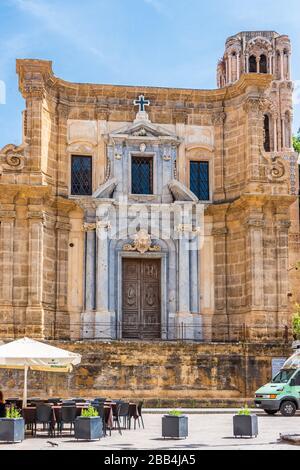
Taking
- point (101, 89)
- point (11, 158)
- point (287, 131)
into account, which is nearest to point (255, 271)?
point (101, 89)

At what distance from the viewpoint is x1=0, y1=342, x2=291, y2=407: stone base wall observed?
30031 mm

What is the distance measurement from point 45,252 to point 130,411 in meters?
13.4

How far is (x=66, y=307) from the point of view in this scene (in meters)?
34.3

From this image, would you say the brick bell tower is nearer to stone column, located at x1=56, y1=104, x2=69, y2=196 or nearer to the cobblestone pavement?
stone column, located at x1=56, y1=104, x2=69, y2=196

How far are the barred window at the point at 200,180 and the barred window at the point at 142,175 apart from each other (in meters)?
1.66

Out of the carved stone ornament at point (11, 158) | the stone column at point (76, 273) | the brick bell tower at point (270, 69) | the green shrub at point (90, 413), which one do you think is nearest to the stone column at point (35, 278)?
the stone column at point (76, 273)

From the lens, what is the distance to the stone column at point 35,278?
1276 inches

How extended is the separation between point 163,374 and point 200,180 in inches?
354

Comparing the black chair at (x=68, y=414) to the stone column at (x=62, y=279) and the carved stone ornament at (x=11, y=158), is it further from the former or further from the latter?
the carved stone ornament at (x=11, y=158)

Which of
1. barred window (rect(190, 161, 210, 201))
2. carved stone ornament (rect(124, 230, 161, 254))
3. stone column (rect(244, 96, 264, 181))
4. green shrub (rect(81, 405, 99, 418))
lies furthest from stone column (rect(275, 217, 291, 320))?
green shrub (rect(81, 405, 99, 418))

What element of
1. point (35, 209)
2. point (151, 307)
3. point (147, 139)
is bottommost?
point (151, 307)

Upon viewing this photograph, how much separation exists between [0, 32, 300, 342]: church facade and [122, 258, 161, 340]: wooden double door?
47 mm
